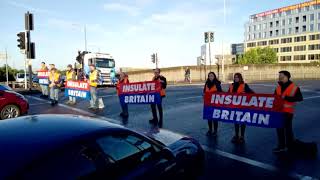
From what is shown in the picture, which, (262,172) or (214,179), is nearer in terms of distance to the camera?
(214,179)

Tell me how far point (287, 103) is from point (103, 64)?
25.8 m

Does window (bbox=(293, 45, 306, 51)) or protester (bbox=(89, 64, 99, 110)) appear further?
window (bbox=(293, 45, 306, 51))

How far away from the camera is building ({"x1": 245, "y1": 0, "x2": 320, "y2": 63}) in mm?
114000

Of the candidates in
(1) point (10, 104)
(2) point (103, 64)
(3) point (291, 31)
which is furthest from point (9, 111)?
(3) point (291, 31)

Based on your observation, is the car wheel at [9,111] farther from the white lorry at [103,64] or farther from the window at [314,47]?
the window at [314,47]

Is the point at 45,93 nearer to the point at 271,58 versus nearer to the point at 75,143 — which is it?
the point at 75,143

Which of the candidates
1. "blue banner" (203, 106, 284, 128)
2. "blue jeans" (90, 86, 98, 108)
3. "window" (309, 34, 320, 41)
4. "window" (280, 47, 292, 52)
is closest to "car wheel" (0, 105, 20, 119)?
"blue jeans" (90, 86, 98, 108)

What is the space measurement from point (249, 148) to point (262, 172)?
1829 millimetres

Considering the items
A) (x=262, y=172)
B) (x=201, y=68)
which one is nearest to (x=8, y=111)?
(x=262, y=172)

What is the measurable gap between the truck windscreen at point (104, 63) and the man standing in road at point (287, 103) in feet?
82.9

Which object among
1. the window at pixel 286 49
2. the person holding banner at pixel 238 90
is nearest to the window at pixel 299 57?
the window at pixel 286 49

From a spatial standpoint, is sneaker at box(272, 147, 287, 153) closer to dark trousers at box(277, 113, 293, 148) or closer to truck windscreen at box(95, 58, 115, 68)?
dark trousers at box(277, 113, 293, 148)

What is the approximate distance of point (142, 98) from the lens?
40.0 ft

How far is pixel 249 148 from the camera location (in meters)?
8.05
